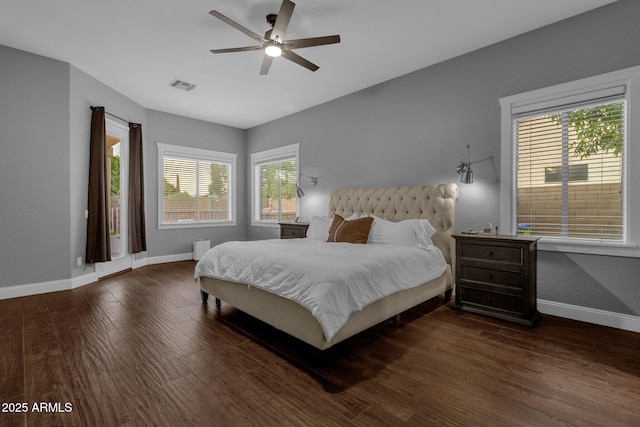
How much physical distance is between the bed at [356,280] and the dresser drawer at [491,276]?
0.91 ft

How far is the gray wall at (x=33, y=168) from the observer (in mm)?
3645

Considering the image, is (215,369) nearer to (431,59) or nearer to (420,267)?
(420,267)

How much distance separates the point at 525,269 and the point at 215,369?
9.07 ft

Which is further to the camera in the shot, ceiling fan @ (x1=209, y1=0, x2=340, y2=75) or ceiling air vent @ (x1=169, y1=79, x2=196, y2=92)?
ceiling air vent @ (x1=169, y1=79, x2=196, y2=92)

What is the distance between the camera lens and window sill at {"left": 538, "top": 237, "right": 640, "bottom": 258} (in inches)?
106

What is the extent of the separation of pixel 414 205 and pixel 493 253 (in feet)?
3.90

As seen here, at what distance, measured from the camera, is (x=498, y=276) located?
298cm

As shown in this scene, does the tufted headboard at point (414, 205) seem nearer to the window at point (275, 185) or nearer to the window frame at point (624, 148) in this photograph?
the window frame at point (624, 148)

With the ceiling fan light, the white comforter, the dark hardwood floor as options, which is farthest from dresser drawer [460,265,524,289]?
the ceiling fan light

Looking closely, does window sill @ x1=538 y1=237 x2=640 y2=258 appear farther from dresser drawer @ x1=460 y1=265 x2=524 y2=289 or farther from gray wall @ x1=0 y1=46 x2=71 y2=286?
gray wall @ x1=0 y1=46 x2=71 y2=286

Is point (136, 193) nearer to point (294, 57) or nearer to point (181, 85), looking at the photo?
point (181, 85)

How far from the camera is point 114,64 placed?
13.1ft

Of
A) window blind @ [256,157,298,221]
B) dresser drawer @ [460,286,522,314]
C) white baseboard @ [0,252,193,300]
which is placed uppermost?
window blind @ [256,157,298,221]

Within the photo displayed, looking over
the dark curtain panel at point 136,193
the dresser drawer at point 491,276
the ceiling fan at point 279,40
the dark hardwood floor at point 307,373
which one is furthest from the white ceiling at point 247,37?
the dark hardwood floor at point 307,373
